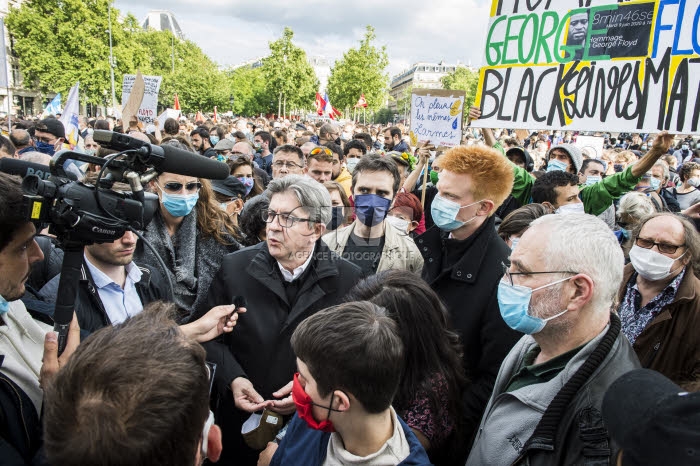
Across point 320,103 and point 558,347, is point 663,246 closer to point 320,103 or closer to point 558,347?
point 558,347

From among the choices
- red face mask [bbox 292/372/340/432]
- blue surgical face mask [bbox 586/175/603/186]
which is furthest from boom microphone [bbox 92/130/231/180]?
blue surgical face mask [bbox 586/175/603/186]

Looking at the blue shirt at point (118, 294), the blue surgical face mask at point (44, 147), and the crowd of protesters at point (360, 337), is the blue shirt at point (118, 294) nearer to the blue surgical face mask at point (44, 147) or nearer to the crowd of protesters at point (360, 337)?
the crowd of protesters at point (360, 337)

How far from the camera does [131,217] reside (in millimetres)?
1556

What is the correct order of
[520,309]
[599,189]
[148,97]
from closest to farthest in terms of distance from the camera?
1. [520,309]
2. [599,189]
3. [148,97]

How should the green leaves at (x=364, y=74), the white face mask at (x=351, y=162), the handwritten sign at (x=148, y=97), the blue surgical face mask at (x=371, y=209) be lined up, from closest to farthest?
the blue surgical face mask at (x=371, y=209) → the white face mask at (x=351, y=162) → the handwritten sign at (x=148, y=97) → the green leaves at (x=364, y=74)

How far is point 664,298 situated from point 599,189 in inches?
90.6

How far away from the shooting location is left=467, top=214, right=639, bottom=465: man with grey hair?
1552mm

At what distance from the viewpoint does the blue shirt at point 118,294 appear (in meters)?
2.29

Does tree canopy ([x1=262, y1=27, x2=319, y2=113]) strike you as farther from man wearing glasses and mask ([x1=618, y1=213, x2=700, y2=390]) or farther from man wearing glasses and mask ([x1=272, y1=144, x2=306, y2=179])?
man wearing glasses and mask ([x1=618, y1=213, x2=700, y2=390])

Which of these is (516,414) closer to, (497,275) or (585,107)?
(497,275)

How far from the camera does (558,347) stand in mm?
1875

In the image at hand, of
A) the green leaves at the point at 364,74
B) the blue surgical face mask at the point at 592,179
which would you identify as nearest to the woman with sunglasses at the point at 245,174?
the blue surgical face mask at the point at 592,179

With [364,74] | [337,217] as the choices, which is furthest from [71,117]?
[364,74]

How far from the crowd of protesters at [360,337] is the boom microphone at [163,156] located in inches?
9.7
